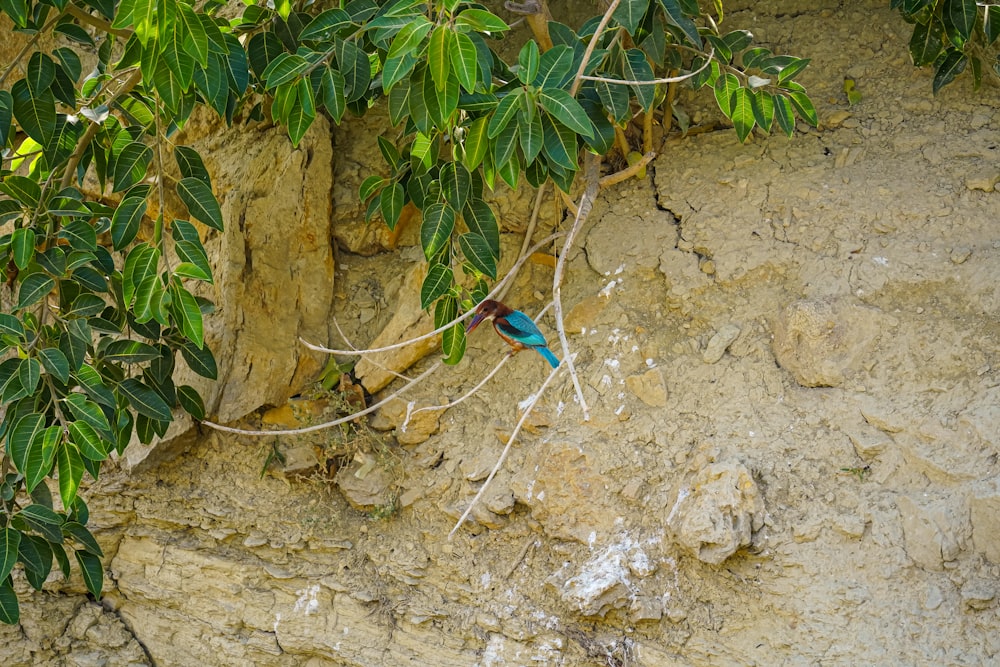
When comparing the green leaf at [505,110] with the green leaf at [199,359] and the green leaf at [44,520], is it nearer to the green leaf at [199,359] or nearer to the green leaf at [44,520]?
the green leaf at [199,359]

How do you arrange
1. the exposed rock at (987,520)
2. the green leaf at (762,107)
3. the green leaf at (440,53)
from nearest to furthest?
the green leaf at (440,53), the exposed rock at (987,520), the green leaf at (762,107)

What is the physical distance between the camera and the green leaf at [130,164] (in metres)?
2.52

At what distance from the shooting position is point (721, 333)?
2.78 meters

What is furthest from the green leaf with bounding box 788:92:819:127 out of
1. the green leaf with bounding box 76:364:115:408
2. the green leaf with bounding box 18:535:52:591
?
the green leaf with bounding box 18:535:52:591

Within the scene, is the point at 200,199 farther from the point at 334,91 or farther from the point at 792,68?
the point at 792,68

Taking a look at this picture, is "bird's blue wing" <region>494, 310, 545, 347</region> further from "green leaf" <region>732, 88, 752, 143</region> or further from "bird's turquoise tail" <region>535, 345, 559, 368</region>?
"green leaf" <region>732, 88, 752, 143</region>

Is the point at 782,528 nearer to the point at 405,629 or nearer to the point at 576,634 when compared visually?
the point at 576,634

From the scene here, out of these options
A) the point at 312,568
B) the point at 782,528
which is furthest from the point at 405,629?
the point at 782,528

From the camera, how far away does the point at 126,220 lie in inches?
96.7

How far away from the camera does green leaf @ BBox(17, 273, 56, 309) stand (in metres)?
2.40

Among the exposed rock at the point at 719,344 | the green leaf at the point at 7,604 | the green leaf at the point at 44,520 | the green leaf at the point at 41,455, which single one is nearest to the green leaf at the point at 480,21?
the exposed rock at the point at 719,344

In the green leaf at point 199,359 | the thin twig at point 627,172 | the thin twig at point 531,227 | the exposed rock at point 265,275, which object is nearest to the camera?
the green leaf at point 199,359

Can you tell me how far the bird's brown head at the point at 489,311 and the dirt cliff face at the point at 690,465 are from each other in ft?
0.66

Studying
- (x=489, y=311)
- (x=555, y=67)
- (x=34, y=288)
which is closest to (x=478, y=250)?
(x=489, y=311)
